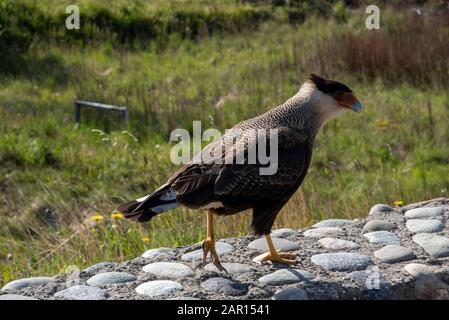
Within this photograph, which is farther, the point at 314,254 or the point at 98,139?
the point at 98,139

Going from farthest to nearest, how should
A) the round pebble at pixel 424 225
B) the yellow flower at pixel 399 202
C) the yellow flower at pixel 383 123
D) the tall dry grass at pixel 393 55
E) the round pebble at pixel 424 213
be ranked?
the tall dry grass at pixel 393 55 → the yellow flower at pixel 383 123 → the yellow flower at pixel 399 202 → the round pebble at pixel 424 213 → the round pebble at pixel 424 225

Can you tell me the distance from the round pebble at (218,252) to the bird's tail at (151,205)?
0.56 metres

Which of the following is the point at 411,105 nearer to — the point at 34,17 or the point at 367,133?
the point at 367,133

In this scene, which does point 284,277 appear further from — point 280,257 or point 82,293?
point 82,293

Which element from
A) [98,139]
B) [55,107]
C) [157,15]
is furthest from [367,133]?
[157,15]

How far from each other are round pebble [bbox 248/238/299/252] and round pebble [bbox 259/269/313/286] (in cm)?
47

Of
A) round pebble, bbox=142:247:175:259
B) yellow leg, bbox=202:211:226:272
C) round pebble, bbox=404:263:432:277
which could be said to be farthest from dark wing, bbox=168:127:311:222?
round pebble, bbox=404:263:432:277

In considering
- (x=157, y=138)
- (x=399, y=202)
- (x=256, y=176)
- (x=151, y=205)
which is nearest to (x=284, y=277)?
(x=256, y=176)

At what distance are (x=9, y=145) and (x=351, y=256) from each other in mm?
5781

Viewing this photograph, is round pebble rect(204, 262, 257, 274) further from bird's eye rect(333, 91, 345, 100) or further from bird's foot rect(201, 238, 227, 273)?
bird's eye rect(333, 91, 345, 100)

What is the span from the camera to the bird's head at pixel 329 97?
16.3ft

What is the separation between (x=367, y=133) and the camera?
393 inches

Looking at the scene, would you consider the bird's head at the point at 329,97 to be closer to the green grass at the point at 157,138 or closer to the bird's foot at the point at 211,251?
the bird's foot at the point at 211,251

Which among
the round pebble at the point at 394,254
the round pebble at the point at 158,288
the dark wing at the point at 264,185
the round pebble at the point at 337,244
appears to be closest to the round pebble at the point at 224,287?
the round pebble at the point at 158,288
